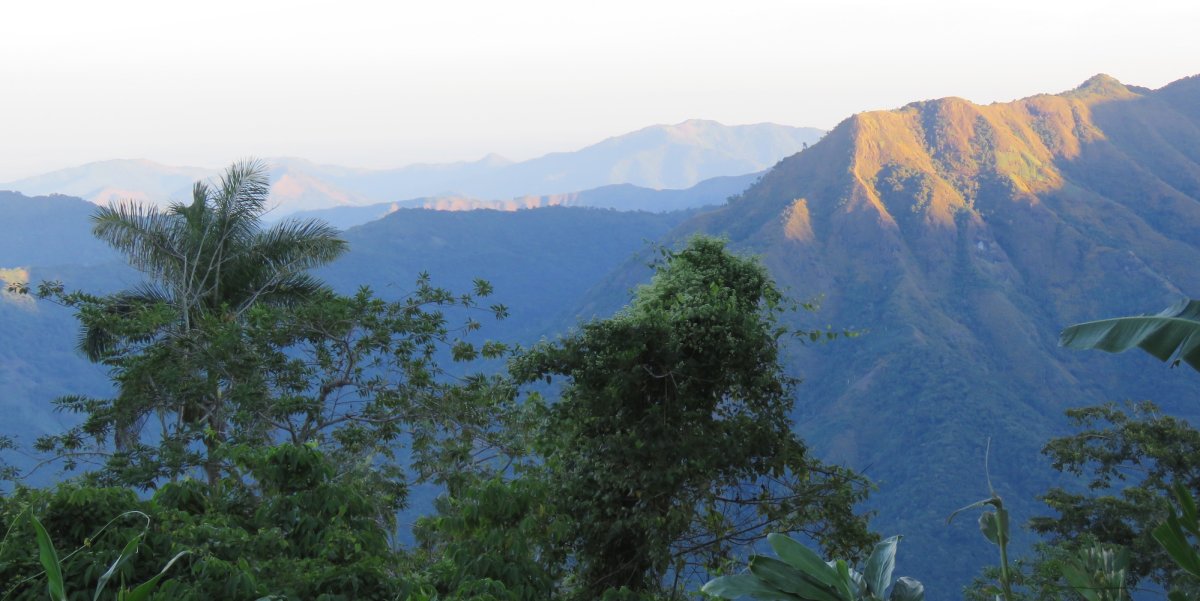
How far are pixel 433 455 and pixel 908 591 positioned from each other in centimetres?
757

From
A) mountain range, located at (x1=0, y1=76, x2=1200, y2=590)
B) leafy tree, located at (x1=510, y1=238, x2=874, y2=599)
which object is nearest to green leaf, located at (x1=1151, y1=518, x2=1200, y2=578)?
leafy tree, located at (x1=510, y1=238, x2=874, y2=599)

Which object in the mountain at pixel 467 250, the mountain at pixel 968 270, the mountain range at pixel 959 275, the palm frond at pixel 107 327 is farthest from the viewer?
the mountain at pixel 467 250

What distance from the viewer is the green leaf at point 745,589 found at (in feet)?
9.98

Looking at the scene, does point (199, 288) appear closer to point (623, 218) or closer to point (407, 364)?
point (407, 364)

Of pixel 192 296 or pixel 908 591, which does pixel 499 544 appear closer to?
pixel 908 591

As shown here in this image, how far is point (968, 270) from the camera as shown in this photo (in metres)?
93.8

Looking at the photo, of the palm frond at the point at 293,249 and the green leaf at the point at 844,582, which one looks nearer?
the green leaf at the point at 844,582

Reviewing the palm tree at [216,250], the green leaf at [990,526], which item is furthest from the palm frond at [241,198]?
the green leaf at [990,526]

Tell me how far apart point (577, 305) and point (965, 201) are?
4603cm

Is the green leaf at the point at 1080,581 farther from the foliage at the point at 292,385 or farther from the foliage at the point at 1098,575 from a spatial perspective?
the foliage at the point at 292,385

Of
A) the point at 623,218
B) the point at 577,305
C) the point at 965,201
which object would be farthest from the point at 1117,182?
the point at 623,218

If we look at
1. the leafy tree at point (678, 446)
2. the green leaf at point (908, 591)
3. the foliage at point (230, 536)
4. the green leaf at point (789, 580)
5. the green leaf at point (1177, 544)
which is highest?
the green leaf at point (1177, 544)

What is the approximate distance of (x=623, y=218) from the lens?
177 m

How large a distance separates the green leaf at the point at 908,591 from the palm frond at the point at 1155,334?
1.51 m
